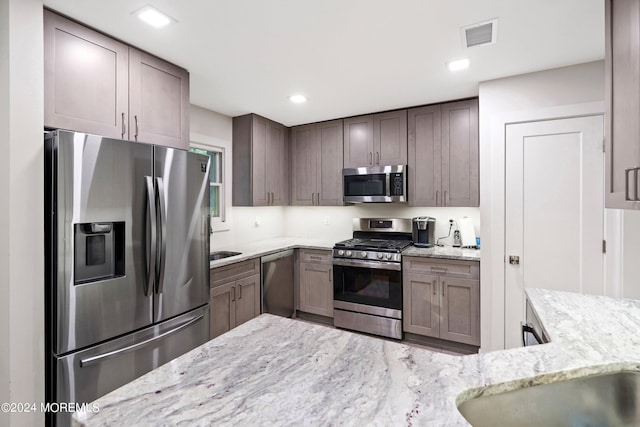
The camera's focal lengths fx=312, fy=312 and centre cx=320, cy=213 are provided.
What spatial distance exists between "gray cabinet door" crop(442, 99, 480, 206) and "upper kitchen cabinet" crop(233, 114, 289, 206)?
1965 millimetres

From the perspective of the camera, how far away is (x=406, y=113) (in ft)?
11.1

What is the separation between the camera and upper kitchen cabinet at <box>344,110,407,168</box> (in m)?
3.42

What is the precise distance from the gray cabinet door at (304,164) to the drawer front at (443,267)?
1.48 m

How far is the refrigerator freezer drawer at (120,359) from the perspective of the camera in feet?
5.12

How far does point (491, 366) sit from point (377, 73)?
2.22 meters

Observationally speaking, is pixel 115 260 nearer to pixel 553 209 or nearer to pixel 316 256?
pixel 316 256

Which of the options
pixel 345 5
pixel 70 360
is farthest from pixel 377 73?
pixel 70 360

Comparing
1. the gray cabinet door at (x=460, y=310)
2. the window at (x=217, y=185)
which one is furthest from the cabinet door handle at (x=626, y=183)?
the window at (x=217, y=185)

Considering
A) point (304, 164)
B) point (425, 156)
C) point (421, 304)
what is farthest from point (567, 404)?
point (304, 164)

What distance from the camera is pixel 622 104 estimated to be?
→ 1158 millimetres

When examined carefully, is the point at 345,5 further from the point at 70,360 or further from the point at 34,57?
the point at 70,360

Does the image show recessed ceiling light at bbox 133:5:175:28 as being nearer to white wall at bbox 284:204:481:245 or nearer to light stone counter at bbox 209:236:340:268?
light stone counter at bbox 209:236:340:268

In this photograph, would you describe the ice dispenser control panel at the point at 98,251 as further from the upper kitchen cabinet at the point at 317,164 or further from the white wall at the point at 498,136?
the white wall at the point at 498,136

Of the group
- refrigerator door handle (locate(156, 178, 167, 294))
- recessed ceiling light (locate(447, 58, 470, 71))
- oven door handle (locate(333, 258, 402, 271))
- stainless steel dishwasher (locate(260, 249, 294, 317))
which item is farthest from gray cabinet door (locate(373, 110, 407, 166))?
refrigerator door handle (locate(156, 178, 167, 294))
